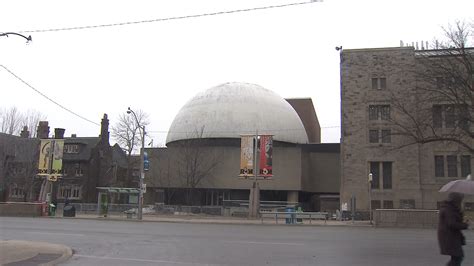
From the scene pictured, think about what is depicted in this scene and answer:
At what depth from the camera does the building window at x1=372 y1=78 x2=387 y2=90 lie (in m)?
57.0

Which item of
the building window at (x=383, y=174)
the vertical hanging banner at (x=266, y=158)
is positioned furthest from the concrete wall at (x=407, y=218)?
the building window at (x=383, y=174)

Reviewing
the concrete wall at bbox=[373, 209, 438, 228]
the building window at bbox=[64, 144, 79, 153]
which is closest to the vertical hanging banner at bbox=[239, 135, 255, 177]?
the concrete wall at bbox=[373, 209, 438, 228]

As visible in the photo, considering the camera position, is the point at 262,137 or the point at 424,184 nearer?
the point at 262,137

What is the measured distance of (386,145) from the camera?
56469 millimetres

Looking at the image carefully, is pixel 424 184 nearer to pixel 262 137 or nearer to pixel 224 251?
pixel 262 137

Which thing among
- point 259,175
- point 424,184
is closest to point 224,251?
point 259,175

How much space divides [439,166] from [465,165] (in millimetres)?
2702

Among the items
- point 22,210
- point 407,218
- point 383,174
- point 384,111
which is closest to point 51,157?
point 22,210

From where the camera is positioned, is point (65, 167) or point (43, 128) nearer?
point (43, 128)

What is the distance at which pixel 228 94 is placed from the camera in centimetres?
7856

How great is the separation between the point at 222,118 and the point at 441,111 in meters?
34.0

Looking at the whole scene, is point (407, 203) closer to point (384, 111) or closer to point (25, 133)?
point (384, 111)

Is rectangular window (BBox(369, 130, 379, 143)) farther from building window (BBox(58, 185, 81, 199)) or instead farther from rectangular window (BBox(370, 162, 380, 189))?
building window (BBox(58, 185, 81, 199))

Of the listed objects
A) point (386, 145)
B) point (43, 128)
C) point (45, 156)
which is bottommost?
point (45, 156)
